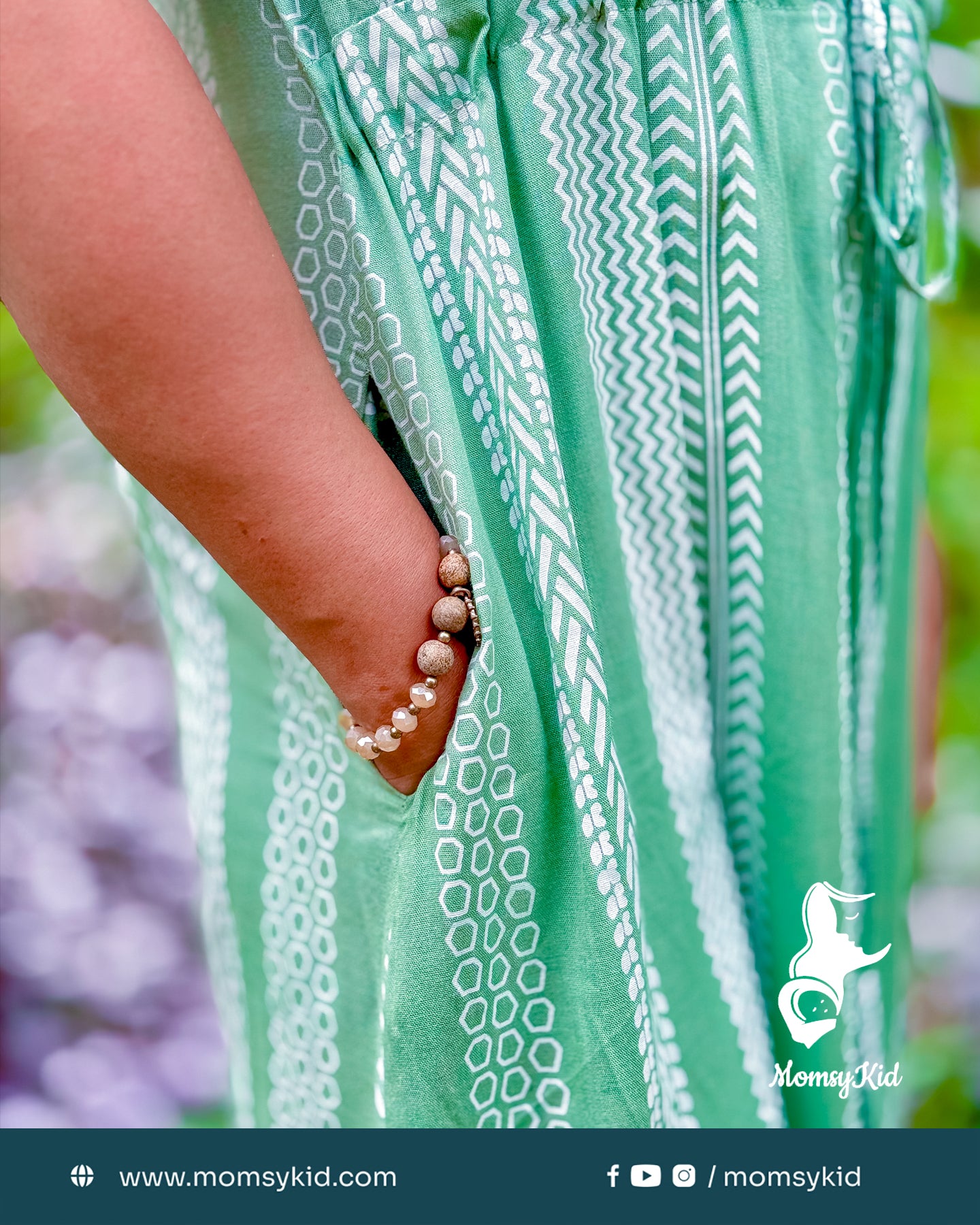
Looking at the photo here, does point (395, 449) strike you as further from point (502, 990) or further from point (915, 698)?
point (915, 698)

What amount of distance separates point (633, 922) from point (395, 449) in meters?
0.31

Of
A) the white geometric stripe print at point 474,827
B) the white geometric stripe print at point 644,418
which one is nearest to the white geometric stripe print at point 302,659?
the white geometric stripe print at point 474,827

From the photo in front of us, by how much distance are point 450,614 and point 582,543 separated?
12 cm

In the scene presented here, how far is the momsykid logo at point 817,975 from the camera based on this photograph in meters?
0.68

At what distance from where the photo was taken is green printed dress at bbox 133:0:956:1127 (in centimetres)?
48

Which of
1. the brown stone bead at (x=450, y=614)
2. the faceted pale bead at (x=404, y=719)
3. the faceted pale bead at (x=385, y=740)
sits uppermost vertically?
the brown stone bead at (x=450, y=614)

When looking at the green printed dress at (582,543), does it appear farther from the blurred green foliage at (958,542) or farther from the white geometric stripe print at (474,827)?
the blurred green foliage at (958,542)

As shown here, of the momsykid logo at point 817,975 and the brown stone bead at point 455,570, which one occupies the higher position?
the brown stone bead at point 455,570
